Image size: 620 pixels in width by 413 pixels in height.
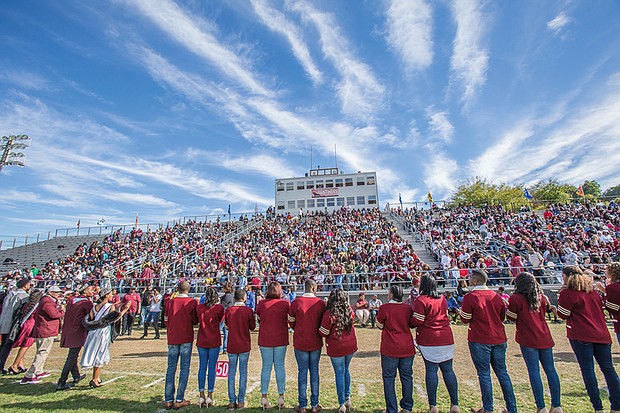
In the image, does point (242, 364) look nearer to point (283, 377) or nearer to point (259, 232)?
point (283, 377)

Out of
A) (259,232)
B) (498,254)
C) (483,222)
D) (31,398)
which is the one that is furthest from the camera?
(259,232)

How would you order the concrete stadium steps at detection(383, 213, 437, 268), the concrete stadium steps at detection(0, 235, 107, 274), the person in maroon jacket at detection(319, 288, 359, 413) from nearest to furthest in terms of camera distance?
the person in maroon jacket at detection(319, 288, 359, 413) → the concrete stadium steps at detection(383, 213, 437, 268) → the concrete stadium steps at detection(0, 235, 107, 274)

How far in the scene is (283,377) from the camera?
4809 millimetres

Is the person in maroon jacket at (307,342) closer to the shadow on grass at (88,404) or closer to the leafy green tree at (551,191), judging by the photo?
the shadow on grass at (88,404)

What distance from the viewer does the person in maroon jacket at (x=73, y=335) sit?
5758mm

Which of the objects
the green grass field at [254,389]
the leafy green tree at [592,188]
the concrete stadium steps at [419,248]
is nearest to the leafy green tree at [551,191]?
the leafy green tree at [592,188]

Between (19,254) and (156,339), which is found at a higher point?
(19,254)

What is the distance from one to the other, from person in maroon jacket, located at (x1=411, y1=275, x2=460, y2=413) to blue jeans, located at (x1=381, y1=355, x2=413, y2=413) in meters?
0.24

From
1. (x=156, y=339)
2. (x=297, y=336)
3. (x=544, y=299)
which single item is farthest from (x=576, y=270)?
(x=156, y=339)

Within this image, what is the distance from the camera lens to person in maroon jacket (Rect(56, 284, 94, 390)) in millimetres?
5758

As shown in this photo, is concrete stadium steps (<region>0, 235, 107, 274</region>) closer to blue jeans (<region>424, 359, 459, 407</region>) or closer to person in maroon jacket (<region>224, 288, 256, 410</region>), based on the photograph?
person in maroon jacket (<region>224, 288, 256, 410</region>)

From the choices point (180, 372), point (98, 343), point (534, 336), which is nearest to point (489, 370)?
point (534, 336)

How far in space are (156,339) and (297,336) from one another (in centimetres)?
884

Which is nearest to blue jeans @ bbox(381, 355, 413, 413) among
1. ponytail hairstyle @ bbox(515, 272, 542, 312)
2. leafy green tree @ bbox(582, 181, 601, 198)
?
ponytail hairstyle @ bbox(515, 272, 542, 312)
